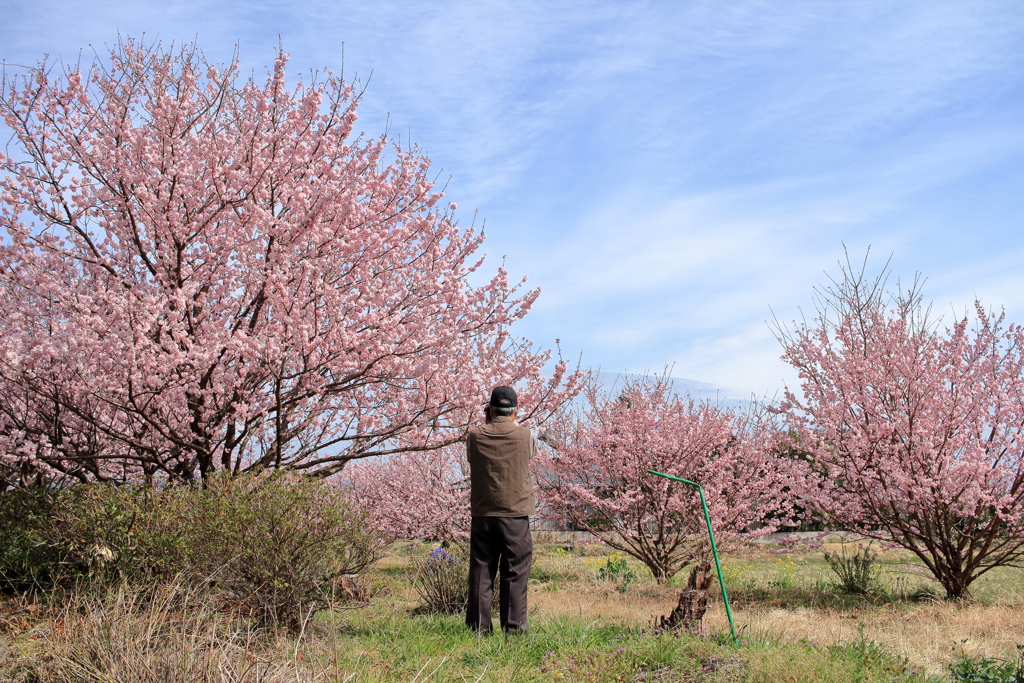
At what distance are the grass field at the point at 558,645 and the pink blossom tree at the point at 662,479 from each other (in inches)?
75.7

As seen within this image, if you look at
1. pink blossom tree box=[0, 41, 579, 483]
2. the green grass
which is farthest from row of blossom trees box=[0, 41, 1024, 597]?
the green grass

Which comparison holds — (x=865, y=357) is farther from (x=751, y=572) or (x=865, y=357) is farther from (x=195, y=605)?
(x=195, y=605)

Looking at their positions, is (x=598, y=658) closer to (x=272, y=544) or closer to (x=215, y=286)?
(x=272, y=544)

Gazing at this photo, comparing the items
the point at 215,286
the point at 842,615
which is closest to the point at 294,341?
the point at 215,286

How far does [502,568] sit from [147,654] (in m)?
2.35

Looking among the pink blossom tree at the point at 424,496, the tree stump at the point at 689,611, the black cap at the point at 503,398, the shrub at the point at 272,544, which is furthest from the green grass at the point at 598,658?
the pink blossom tree at the point at 424,496

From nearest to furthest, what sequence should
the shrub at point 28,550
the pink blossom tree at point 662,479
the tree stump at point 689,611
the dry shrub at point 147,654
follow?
1. the dry shrub at point 147,654
2. the tree stump at point 689,611
3. the shrub at point 28,550
4. the pink blossom tree at point 662,479

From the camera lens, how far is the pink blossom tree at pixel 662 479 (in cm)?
973

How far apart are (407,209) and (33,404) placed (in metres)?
4.24

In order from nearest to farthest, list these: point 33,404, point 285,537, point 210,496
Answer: point 285,537 < point 210,496 < point 33,404

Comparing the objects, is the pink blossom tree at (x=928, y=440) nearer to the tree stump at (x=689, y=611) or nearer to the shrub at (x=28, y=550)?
the tree stump at (x=689, y=611)

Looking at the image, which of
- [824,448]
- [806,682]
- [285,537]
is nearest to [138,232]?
[285,537]

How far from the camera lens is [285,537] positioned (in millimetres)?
5113

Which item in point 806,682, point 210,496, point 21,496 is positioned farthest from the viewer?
point 21,496
